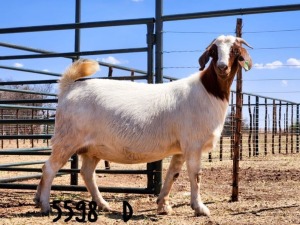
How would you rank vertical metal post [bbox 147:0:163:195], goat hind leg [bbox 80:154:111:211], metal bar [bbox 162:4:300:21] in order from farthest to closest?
1. vertical metal post [bbox 147:0:163:195]
2. metal bar [bbox 162:4:300:21]
3. goat hind leg [bbox 80:154:111:211]

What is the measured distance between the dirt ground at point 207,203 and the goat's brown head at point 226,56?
156 cm

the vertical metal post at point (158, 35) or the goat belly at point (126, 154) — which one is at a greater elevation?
the vertical metal post at point (158, 35)

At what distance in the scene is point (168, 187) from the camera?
5246 mm

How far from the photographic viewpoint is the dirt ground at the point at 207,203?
15.2ft

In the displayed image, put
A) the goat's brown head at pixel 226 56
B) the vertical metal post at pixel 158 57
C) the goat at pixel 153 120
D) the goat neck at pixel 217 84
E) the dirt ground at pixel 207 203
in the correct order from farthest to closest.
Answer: the vertical metal post at pixel 158 57 < the goat neck at pixel 217 84 < the goat at pixel 153 120 < the goat's brown head at pixel 226 56 < the dirt ground at pixel 207 203

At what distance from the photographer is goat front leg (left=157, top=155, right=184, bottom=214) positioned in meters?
5.11

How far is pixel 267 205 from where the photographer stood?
5.41 meters

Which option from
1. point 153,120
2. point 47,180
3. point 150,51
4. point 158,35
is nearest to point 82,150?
point 47,180

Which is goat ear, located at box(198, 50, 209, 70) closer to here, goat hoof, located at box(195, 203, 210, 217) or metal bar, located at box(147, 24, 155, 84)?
metal bar, located at box(147, 24, 155, 84)

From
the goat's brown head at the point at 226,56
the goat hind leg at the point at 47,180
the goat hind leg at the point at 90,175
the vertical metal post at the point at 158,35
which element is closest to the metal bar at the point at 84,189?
the goat hind leg at the point at 90,175

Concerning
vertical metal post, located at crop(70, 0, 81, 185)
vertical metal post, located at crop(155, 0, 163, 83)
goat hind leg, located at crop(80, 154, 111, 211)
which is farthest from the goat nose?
vertical metal post, located at crop(70, 0, 81, 185)

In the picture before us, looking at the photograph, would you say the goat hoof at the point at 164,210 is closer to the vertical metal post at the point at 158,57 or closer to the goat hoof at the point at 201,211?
the goat hoof at the point at 201,211

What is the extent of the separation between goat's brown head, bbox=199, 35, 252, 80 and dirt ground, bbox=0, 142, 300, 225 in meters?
1.56

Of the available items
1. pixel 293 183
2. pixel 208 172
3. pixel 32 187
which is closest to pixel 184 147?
pixel 32 187
